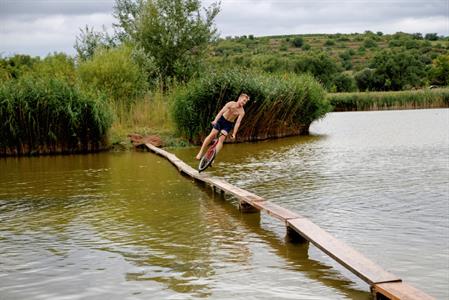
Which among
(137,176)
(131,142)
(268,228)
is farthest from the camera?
(131,142)

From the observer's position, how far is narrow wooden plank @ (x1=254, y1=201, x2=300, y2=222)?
315 inches

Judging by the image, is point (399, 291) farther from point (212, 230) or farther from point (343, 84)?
point (343, 84)

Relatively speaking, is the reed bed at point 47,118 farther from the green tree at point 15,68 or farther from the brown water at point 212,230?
the brown water at point 212,230

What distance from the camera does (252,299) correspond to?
221 inches

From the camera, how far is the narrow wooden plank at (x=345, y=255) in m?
5.51

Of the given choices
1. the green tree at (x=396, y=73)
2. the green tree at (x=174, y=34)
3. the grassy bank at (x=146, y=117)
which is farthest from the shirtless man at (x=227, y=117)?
the green tree at (x=396, y=73)

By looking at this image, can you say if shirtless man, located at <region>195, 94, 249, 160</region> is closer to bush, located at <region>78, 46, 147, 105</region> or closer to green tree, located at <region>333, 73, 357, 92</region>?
bush, located at <region>78, 46, 147, 105</region>

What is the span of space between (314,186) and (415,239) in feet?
15.0

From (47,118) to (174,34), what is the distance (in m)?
15.5

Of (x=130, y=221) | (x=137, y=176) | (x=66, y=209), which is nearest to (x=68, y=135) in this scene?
(x=137, y=176)

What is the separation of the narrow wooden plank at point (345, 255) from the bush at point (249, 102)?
1575cm

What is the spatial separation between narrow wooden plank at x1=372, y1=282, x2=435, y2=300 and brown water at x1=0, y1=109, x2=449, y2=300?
1.29 ft

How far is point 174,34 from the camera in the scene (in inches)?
1363

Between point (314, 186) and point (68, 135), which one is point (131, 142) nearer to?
point (68, 135)
